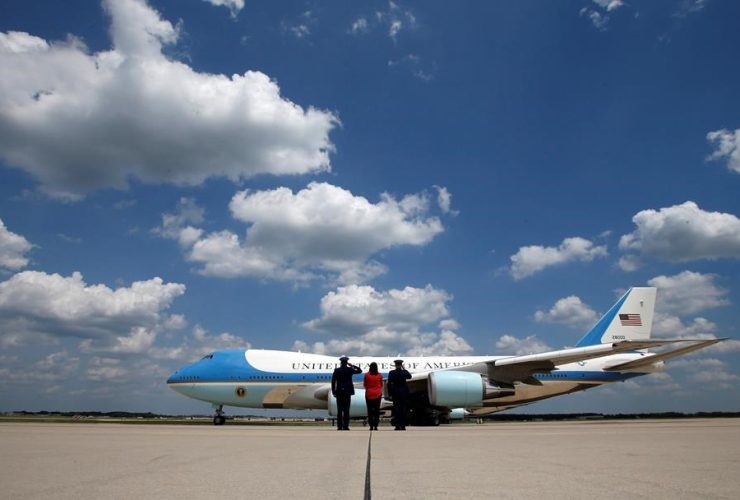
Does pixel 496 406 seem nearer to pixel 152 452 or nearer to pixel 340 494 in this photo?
pixel 152 452

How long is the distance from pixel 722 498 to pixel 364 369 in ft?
74.2

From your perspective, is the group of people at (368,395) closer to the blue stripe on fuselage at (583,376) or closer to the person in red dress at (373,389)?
the person in red dress at (373,389)

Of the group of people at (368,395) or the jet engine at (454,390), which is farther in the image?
the jet engine at (454,390)

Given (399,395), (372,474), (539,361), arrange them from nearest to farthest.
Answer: (372,474) < (399,395) < (539,361)

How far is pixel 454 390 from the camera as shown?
721 inches

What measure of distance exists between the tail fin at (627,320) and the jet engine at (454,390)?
12.4m

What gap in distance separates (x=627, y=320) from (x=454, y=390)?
14899mm

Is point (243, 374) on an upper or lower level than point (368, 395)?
upper

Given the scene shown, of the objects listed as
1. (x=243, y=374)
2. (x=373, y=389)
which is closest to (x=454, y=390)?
(x=373, y=389)

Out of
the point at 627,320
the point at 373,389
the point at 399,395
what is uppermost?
the point at 627,320

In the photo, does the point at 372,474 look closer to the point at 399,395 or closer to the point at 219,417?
the point at 399,395

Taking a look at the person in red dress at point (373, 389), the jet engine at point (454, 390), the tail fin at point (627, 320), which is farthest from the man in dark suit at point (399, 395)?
the tail fin at point (627, 320)

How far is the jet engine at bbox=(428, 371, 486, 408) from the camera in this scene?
718 inches

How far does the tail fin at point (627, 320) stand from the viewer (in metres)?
28.5
